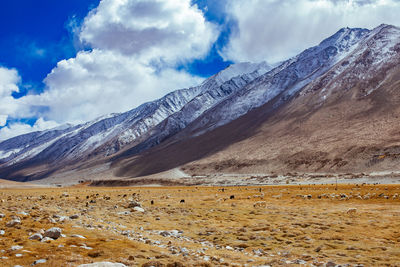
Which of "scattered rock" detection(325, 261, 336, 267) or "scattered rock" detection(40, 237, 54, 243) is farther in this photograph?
"scattered rock" detection(40, 237, 54, 243)

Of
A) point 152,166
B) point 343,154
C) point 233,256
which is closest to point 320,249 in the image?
point 233,256

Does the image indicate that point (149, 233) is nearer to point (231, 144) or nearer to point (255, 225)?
point (255, 225)

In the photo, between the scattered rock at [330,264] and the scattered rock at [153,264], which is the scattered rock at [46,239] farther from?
the scattered rock at [330,264]

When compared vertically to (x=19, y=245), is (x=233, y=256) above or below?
below

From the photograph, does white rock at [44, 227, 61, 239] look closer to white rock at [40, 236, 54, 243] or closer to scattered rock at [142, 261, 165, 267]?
white rock at [40, 236, 54, 243]

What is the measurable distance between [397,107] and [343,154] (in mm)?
33572

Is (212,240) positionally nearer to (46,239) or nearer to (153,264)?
(153,264)

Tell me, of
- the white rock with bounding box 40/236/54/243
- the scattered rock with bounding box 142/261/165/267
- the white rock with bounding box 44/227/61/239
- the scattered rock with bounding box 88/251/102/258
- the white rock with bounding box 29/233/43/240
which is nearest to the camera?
the scattered rock with bounding box 142/261/165/267

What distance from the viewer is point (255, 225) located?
17.0 metres

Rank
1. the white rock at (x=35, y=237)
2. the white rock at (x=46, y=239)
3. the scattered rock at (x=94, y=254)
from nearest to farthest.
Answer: the scattered rock at (x=94, y=254)
the white rock at (x=46, y=239)
the white rock at (x=35, y=237)

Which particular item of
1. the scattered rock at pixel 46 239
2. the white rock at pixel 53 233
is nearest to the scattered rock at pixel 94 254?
the scattered rock at pixel 46 239

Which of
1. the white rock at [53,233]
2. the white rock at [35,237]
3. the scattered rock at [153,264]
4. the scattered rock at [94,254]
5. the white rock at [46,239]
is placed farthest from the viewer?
the white rock at [53,233]

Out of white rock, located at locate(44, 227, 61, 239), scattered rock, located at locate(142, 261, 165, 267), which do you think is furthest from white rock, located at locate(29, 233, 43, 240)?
scattered rock, located at locate(142, 261, 165, 267)

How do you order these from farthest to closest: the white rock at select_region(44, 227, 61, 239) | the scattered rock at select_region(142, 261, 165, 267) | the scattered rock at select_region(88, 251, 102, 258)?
the white rock at select_region(44, 227, 61, 239) < the scattered rock at select_region(88, 251, 102, 258) < the scattered rock at select_region(142, 261, 165, 267)
